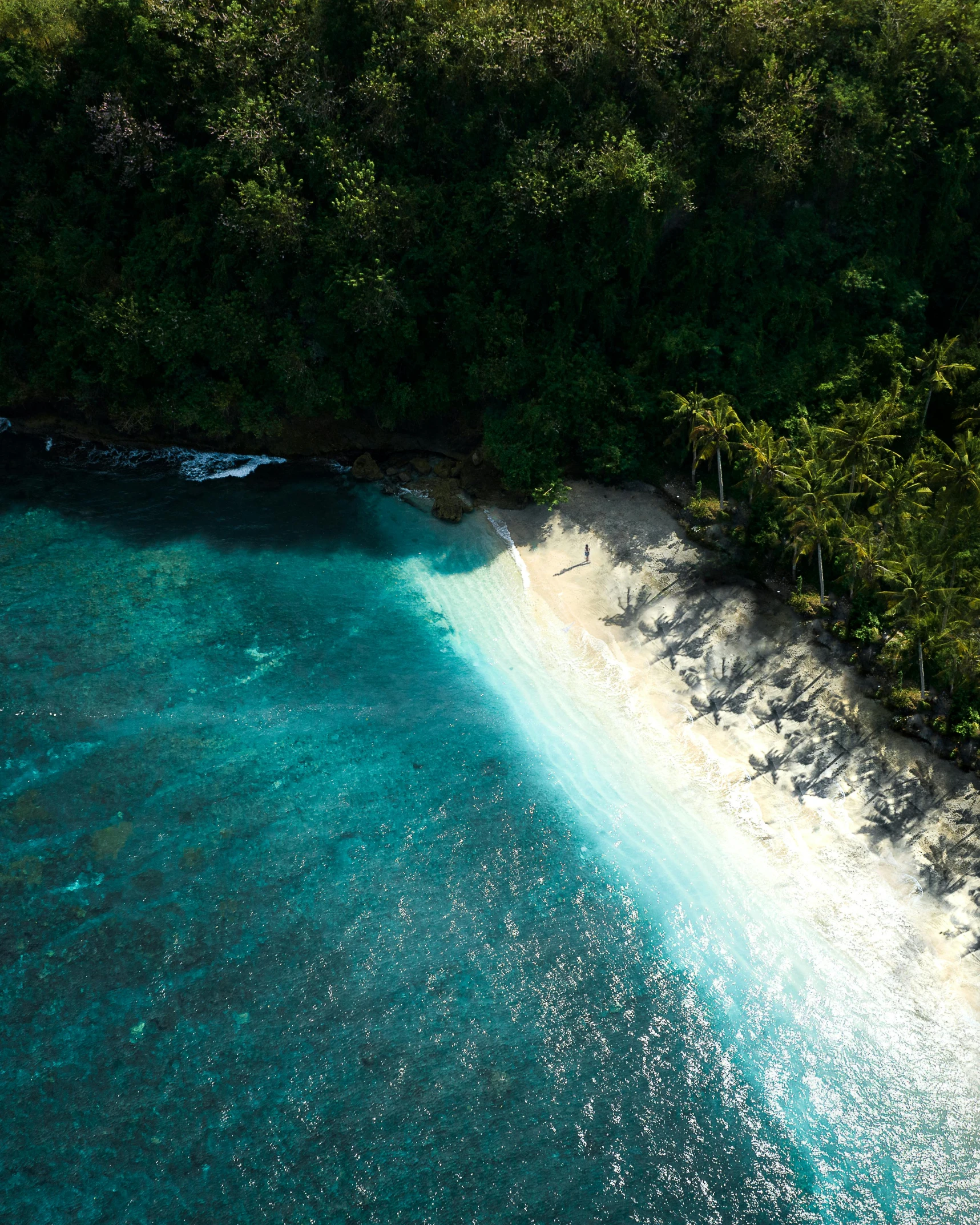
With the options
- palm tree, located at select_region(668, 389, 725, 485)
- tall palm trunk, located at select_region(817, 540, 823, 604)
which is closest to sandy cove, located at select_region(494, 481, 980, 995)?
tall palm trunk, located at select_region(817, 540, 823, 604)

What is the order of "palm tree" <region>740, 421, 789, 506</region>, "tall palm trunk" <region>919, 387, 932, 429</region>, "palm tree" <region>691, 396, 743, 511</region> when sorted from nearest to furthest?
"palm tree" <region>740, 421, 789, 506</region> < "palm tree" <region>691, 396, 743, 511</region> < "tall palm trunk" <region>919, 387, 932, 429</region>

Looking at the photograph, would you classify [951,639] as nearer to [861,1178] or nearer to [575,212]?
[861,1178]

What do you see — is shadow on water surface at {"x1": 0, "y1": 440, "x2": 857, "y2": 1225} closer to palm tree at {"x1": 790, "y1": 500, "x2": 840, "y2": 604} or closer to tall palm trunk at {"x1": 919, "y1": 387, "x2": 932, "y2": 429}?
palm tree at {"x1": 790, "y1": 500, "x2": 840, "y2": 604}

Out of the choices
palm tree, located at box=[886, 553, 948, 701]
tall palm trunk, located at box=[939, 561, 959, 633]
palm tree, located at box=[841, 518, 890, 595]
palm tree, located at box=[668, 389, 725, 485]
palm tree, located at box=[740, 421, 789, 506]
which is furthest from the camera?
palm tree, located at box=[668, 389, 725, 485]

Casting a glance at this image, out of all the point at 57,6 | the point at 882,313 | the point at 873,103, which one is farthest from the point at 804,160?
the point at 57,6

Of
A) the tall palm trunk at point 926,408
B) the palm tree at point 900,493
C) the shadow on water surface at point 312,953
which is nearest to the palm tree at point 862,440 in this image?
the palm tree at point 900,493

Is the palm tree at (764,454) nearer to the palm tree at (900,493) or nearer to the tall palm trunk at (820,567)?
the tall palm trunk at (820,567)

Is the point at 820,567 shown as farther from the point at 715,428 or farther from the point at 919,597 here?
the point at 715,428
